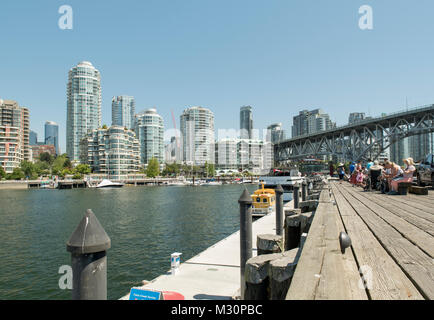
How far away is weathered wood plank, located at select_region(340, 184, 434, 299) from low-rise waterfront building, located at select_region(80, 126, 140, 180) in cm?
15499

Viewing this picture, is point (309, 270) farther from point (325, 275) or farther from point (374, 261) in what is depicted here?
point (374, 261)

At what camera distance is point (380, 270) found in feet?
10.4

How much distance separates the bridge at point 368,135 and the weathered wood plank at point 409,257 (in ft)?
265

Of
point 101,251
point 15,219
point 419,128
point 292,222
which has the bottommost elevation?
point 15,219

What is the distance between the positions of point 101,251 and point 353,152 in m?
101

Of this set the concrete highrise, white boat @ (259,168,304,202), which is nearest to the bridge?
white boat @ (259,168,304,202)

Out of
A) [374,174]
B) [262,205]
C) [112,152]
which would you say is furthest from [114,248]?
[112,152]

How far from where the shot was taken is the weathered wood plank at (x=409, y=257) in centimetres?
272

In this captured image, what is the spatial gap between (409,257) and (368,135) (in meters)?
97.3

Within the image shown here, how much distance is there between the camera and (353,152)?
306 feet

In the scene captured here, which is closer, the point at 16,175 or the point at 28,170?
the point at 16,175
